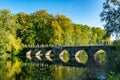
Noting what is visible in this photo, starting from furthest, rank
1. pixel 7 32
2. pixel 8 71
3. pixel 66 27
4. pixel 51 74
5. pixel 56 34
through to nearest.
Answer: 1. pixel 66 27
2. pixel 56 34
3. pixel 7 32
4. pixel 8 71
5. pixel 51 74

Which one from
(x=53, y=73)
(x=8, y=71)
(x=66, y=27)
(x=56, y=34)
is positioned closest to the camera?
(x=53, y=73)

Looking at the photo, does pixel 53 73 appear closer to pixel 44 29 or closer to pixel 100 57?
pixel 100 57

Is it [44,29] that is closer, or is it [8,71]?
[8,71]

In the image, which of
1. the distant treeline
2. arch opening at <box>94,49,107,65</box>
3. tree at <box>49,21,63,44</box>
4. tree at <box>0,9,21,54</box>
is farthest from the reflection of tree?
tree at <box>49,21,63,44</box>

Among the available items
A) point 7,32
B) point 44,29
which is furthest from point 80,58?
point 7,32

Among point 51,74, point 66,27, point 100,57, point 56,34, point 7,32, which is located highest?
point 66,27

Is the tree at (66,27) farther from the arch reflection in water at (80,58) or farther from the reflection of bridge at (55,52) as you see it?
the reflection of bridge at (55,52)

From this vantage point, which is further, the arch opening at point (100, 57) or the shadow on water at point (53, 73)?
the arch opening at point (100, 57)

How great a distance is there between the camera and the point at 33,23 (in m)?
98.8

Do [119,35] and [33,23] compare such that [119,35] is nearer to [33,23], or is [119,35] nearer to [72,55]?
[72,55]

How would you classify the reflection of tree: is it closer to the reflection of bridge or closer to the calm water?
the calm water

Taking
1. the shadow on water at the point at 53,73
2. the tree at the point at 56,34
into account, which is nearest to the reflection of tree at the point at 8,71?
the shadow on water at the point at 53,73

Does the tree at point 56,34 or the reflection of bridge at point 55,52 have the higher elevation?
the tree at point 56,34

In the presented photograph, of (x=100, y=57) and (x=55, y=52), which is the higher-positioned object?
(x=55, y=52)
